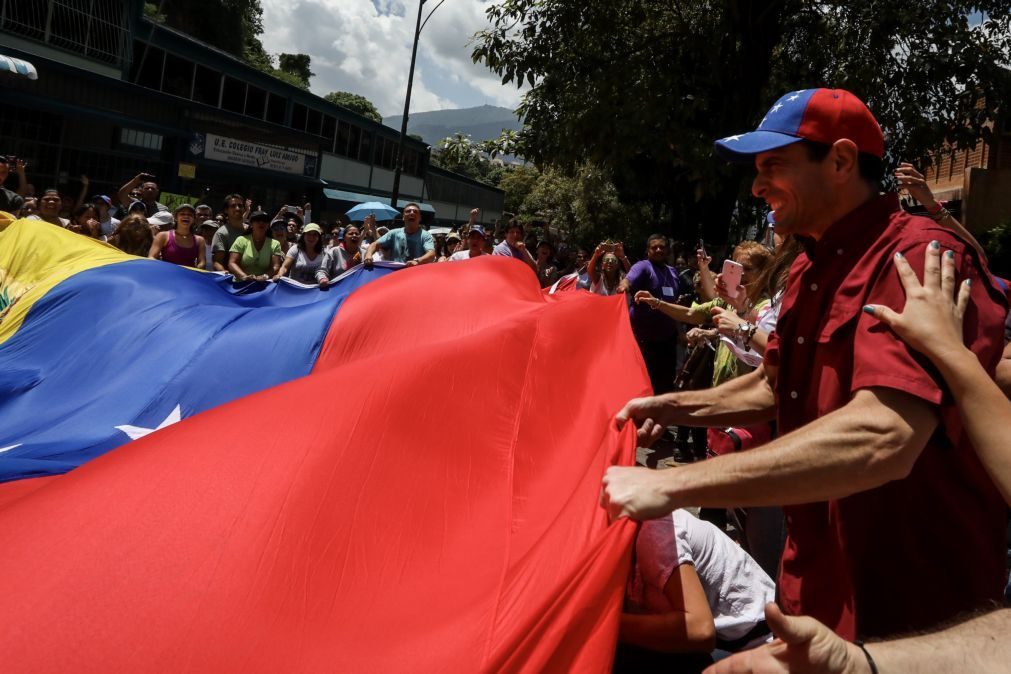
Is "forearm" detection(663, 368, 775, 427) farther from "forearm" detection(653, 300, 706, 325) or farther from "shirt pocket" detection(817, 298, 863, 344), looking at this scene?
"forearm" detection(653, 300, 706, 325)

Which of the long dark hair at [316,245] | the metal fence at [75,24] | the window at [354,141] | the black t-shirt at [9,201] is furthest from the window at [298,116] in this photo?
the long dark hair at [316,245]

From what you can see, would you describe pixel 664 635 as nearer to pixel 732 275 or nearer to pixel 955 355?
pixel 955 355

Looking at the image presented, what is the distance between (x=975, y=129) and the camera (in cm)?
1170

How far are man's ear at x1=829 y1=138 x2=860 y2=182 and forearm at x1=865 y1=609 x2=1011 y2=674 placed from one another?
3.56 feet

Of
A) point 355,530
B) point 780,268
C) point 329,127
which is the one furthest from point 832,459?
point 329,127

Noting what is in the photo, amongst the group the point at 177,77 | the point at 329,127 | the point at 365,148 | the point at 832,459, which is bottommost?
the point at 832,459

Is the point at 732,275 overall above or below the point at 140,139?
below

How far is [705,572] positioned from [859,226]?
131 cm

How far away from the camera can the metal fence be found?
20.4 m

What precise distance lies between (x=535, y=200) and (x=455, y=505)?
4650 cm

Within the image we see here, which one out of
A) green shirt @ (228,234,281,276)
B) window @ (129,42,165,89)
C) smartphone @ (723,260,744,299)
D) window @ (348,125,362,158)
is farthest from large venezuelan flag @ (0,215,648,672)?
window @ (348,125,362,158)

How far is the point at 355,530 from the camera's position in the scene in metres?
2.11

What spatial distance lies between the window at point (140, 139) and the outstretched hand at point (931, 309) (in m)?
25.0

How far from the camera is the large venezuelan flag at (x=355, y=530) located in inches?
70.9
